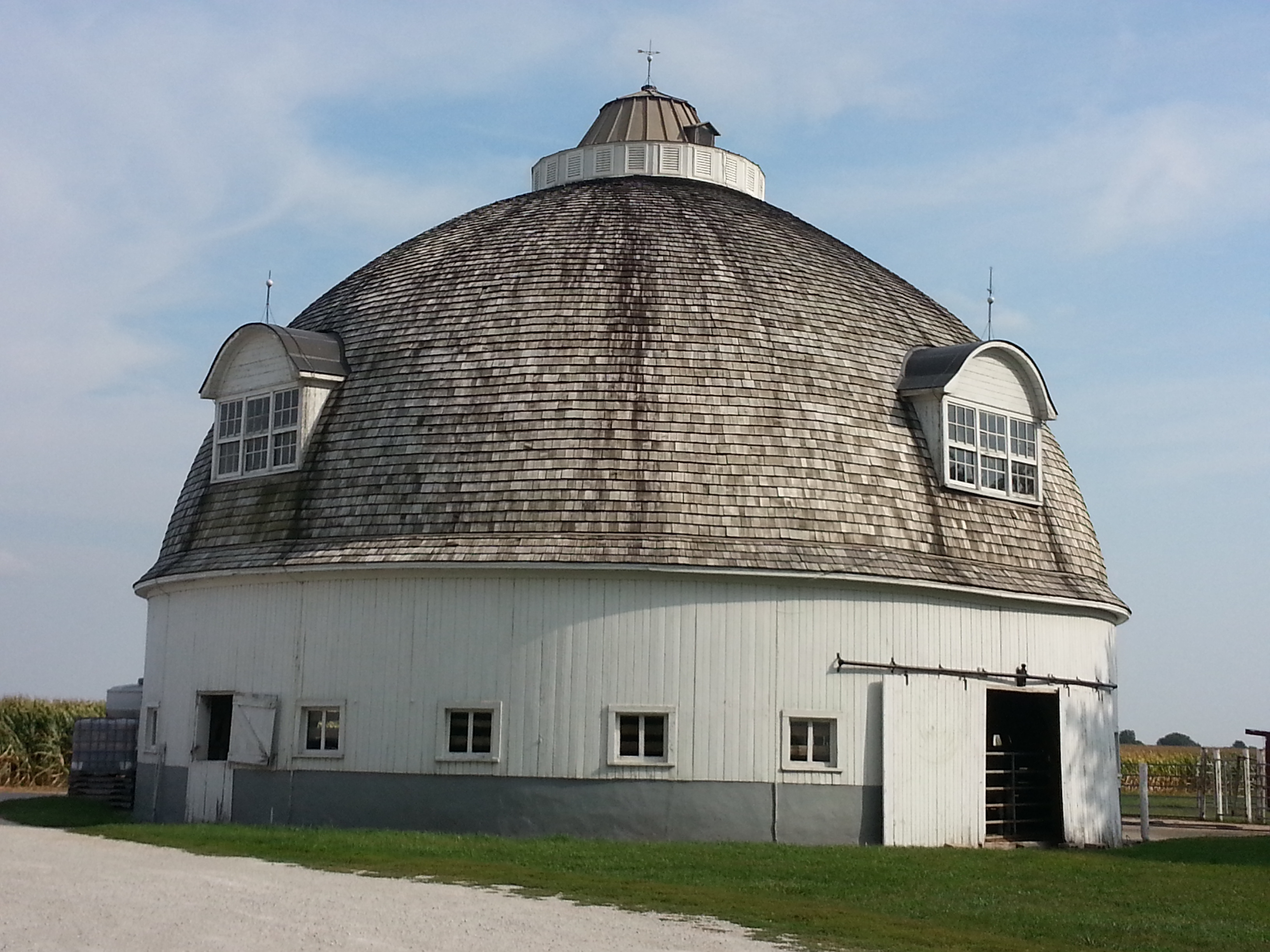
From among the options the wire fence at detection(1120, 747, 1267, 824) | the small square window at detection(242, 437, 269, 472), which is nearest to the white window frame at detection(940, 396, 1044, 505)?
the wire fence at detection(1120, 747, 1267, 824)

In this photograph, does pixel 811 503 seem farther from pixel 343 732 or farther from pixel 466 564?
pixel 343 732

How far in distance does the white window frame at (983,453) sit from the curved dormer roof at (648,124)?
25.9 feet

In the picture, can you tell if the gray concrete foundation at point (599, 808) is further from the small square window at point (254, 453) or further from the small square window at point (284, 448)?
the small square window at point (254, 453)

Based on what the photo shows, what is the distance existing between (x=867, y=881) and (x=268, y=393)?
1187 cm

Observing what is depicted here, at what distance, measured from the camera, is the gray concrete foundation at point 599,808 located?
768 inches

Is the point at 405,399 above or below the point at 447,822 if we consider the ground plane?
above

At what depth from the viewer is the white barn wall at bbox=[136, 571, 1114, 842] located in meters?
19.7

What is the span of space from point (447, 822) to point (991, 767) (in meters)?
8.10

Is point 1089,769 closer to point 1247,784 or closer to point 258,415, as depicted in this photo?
point 1247,784

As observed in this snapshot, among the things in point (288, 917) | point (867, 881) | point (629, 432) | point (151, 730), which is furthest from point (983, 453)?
point (288, 917)

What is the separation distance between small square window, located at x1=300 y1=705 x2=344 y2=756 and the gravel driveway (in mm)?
4961

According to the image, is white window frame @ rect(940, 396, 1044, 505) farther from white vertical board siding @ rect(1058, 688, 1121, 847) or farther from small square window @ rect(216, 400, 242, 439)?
small square window @ rect(216, 400, 242, 439)

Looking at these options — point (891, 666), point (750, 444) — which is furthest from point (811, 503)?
point (891, 666)

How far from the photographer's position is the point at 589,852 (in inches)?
685
